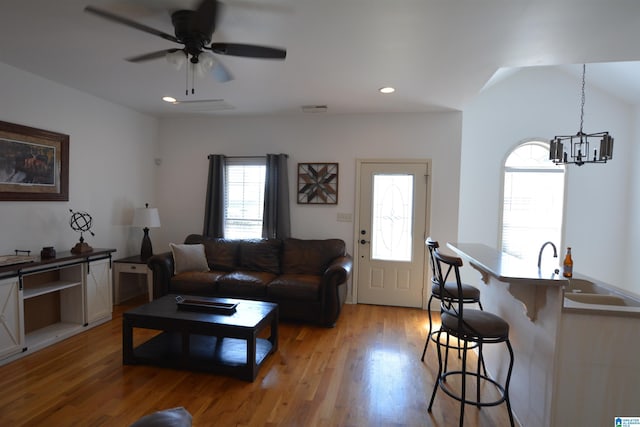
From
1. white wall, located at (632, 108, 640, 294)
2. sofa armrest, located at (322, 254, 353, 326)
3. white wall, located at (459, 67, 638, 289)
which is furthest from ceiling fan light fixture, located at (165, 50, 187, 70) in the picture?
white wall, located at (632, 108, 640, 294)

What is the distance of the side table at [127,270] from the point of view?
4.14 metres

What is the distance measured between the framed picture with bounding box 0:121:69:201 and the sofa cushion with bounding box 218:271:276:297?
6.61 feet

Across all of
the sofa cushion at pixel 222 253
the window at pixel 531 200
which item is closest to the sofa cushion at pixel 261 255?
the sofa cushion at pixel 222 253

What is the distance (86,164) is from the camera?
12.6 feet

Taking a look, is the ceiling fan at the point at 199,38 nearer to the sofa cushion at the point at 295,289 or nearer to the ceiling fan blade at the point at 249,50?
the ceiling fan blade at the point at 249,50

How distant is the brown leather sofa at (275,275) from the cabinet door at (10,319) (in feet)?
4.23

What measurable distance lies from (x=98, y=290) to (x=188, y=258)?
39.3 inches

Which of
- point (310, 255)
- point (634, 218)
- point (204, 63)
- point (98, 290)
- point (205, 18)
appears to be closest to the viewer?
point (205, 18)

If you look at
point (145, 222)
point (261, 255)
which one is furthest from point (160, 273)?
point (261, 255)

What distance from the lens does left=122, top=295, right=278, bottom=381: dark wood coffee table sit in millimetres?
2541

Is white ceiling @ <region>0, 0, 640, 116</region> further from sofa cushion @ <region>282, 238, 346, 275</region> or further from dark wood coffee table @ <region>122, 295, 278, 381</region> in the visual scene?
dark wood coffee table @ <region>122, 295, 278, 381</region>

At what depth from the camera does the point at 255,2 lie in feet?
6.33

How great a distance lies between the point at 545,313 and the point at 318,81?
2735 millimetres

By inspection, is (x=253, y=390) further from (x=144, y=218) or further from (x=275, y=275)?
(x=144, y=218)
